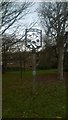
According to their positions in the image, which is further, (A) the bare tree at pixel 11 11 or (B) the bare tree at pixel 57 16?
(B) the bare tree at pixel 57 16

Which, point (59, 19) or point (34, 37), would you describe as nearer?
point (34, 37)

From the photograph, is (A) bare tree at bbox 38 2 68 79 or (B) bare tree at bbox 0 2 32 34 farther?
(A) bare tree at bbox 38 2 68 79

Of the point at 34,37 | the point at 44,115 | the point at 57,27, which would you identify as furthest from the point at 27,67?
the point at 44,115

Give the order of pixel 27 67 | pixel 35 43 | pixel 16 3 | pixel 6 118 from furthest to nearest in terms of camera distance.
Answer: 1. pixel 27 67
2. pixel 16 3
3. pixel 35 43
4. pixel 6 118

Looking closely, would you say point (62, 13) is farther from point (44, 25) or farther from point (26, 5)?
point (26, 5)

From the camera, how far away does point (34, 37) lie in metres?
11.8

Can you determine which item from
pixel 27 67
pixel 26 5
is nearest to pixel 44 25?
pixel 26 5

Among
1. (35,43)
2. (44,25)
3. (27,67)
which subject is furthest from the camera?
(27,67)

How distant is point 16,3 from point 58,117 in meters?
10.6

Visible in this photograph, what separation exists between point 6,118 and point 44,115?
→ 1.10m

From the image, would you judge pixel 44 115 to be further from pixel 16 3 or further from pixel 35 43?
pixel 16 3

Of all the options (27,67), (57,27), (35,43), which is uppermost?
(57,27)

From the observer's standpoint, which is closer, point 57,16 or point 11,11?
point 11,11

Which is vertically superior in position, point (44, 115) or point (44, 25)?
point (44, 25)
